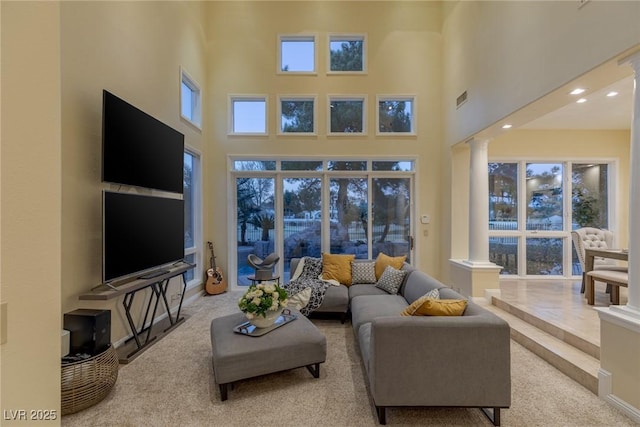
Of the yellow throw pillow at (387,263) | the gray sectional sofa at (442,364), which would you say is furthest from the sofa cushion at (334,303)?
the gray sectional sofa at (442,364)

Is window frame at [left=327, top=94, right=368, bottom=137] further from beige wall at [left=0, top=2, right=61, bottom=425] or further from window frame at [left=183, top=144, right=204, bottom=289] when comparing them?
beige wall at [left=0, top=2, right=61, bottom=425]

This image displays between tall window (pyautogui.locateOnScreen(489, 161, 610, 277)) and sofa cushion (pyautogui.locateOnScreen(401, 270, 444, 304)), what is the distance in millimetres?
3155

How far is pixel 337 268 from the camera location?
464 centimetres

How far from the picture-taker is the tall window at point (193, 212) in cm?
533

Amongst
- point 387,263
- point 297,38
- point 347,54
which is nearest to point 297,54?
point 297,38

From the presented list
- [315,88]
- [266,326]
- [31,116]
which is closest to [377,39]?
[315,88]

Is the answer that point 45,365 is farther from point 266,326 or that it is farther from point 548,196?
point 548,196

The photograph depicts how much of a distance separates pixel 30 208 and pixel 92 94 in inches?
110

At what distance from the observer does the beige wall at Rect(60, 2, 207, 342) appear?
2.73 meters

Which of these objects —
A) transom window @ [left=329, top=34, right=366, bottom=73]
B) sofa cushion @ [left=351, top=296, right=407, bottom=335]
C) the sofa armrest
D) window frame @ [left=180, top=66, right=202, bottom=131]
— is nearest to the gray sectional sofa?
the sofa armrest

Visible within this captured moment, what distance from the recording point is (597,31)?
248 centimetres

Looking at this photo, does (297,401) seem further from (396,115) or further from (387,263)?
(396,115)

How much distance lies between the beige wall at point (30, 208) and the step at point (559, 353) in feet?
11.8

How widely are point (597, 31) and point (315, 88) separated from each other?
171 inches
